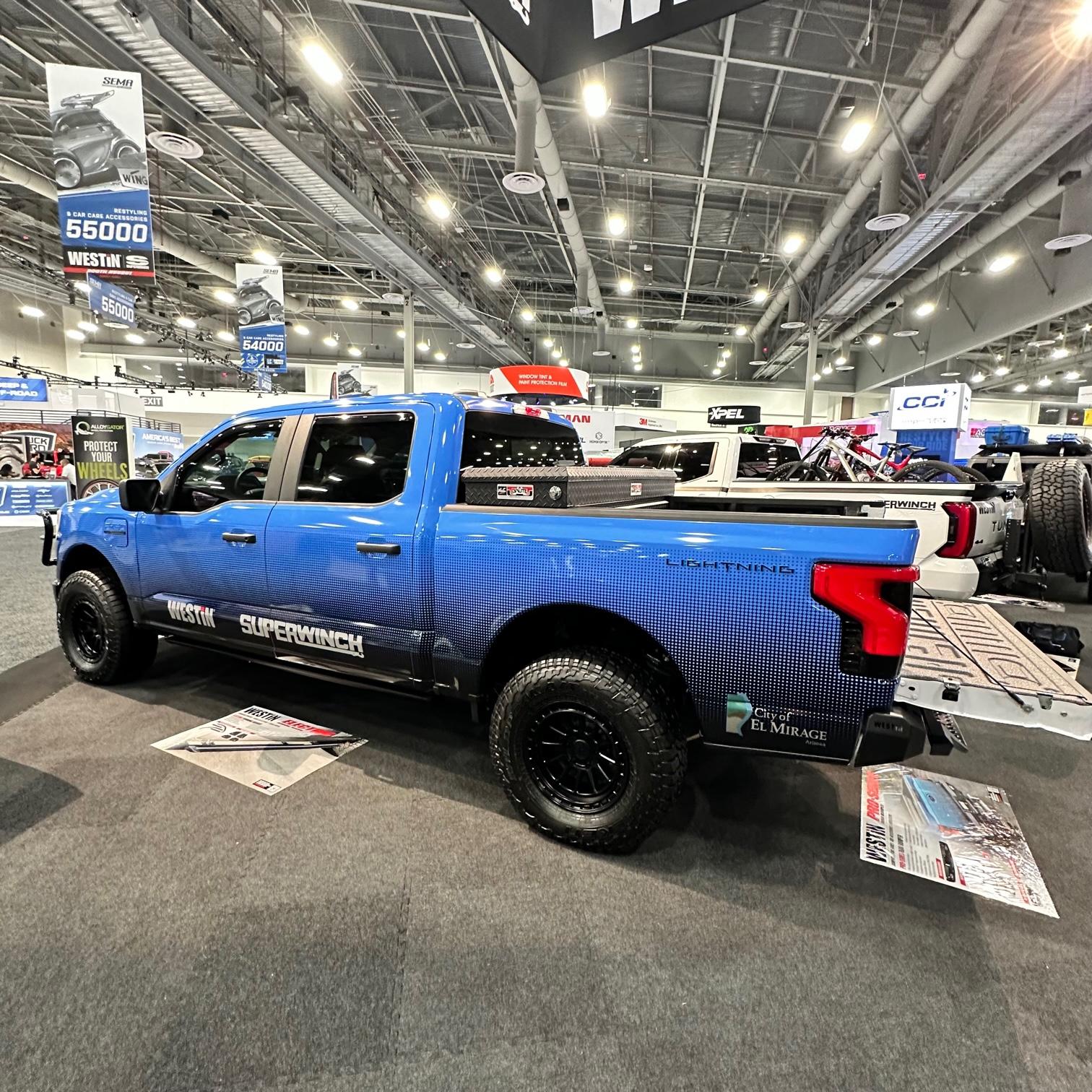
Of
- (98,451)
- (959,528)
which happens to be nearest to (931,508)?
(959,528)

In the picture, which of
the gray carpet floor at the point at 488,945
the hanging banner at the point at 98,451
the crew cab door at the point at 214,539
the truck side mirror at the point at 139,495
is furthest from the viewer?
the hanging banner at the point at 98,451

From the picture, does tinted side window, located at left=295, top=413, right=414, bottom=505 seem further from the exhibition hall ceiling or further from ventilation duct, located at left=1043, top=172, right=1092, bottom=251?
ventilation duct, located at left=1043, top=172, right=1092, bottom=251

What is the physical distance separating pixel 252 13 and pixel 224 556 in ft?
26.2

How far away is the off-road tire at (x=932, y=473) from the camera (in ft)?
19.4

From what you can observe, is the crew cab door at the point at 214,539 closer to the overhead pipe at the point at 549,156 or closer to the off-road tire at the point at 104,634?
the off-road tire at the point at 104,634

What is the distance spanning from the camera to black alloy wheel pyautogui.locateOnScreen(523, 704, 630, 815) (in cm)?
198

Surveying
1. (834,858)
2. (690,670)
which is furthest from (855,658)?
(834,858)

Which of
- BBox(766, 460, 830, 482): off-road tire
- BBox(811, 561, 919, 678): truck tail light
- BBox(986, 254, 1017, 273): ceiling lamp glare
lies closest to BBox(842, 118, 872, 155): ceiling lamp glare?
BBox(766, 460, 830, 482): off-road tire

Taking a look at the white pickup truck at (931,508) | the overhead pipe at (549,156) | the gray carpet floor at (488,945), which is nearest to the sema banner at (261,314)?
the overhead pipe at (549,156)

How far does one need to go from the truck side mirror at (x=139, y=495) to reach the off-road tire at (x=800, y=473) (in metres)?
5.83

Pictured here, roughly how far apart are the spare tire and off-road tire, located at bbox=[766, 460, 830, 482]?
200 centimetres

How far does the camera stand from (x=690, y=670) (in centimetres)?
182

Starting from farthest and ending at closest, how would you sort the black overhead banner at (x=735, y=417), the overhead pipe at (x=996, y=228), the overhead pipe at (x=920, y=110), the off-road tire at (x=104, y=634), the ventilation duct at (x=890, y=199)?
the black overhead banner at (x=735, y=417)
the overhead pipe at (x=996, y=228)
the ventilation duct at (x=890, y=199)
the overhead pipe at (x=920, y=110)
the off-road tire at (x=104, y=634)

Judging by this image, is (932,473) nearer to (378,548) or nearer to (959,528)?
(959,528)
